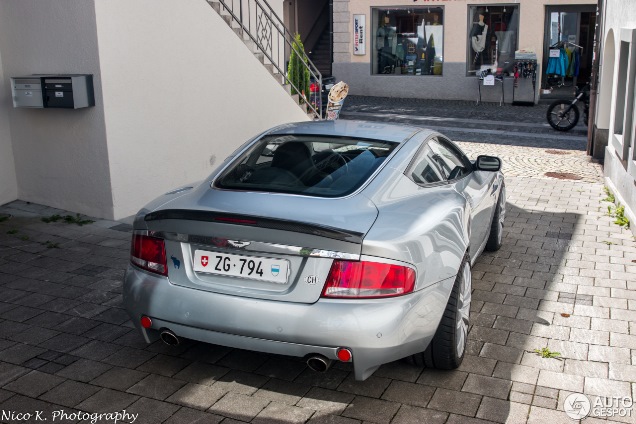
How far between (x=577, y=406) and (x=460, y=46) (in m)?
18.3

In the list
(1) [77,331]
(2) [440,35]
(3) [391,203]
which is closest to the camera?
(3) [391,203]

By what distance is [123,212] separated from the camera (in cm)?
835

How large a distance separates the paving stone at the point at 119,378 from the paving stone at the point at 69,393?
0.25 feet

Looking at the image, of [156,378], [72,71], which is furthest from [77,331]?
[72,71]

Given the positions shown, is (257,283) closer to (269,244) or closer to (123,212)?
(269,244)

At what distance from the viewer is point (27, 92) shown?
26.8 feet

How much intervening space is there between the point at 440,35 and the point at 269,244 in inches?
746

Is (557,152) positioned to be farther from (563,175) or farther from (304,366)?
(304,366)

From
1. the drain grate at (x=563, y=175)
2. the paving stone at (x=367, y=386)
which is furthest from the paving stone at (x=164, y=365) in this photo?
Answer: the drain grate at (x=563, y=175)

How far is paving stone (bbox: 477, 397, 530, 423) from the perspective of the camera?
160 inches

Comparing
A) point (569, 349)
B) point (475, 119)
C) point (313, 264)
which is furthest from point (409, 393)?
point (475, 119)

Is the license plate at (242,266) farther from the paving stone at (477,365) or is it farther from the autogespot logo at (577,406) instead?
the autogespot logo at (577,406)

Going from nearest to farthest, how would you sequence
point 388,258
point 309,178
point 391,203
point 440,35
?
point 388,258 < point 391,203 < point 309,178 < point 440,35

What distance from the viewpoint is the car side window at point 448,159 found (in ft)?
18.0
